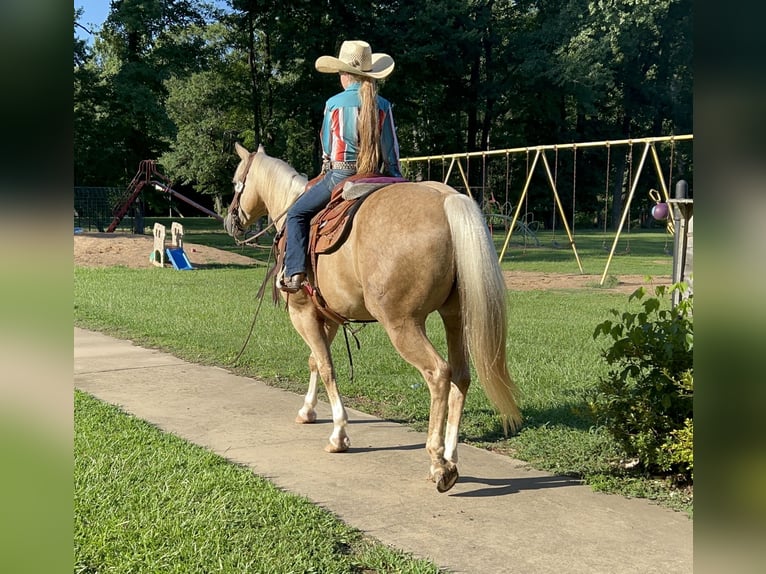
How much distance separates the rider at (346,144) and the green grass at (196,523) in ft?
4.88

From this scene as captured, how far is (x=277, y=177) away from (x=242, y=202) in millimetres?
564

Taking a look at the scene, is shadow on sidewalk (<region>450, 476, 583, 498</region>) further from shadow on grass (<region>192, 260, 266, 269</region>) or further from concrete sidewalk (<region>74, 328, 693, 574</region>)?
shadow on grass (<region>192, 260, 266, 269</region>)

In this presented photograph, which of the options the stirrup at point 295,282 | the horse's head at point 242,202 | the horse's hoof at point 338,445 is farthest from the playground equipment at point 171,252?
the horse's hoof at point 338,445

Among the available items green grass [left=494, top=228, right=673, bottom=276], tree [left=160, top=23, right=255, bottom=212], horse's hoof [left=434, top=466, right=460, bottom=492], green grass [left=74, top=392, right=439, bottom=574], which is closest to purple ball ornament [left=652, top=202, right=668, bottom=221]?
green grass [left=494, top=228, right=673, bottom=276]

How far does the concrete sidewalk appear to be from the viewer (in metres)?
3.37

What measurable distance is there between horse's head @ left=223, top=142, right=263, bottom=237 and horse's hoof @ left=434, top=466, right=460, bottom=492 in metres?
3.27

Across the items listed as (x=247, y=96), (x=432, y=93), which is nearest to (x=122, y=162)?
(x=247, y=96)

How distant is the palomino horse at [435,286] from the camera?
4117 mm

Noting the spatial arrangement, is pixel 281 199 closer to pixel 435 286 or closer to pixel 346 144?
pixel 346 144

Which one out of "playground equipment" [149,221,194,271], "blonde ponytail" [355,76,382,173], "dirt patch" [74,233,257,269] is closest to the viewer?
"blonde ponytail" [355,76,382,173]

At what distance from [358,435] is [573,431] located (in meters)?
1.69

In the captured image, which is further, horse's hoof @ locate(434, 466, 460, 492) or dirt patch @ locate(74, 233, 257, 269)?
dirt patch @ locate(74, 233, 257, 269)
